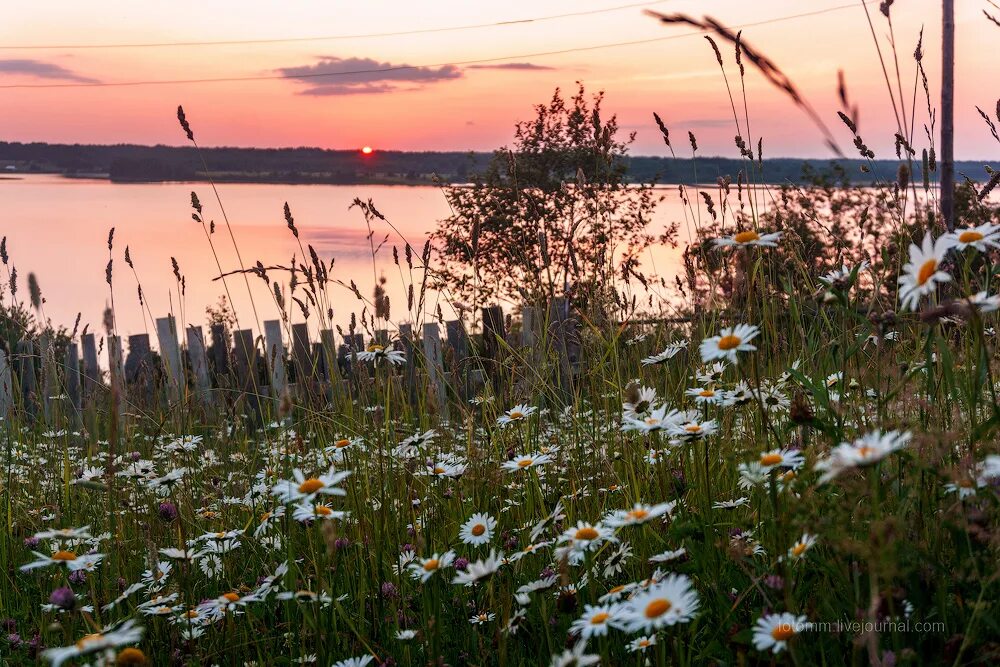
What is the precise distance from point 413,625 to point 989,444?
116 centimetres

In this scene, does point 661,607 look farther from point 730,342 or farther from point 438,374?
point 438,374

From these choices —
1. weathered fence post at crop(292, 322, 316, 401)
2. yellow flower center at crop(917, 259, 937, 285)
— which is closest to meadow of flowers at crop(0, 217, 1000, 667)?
yellow flower center at crop(917, 259, 937, 285)

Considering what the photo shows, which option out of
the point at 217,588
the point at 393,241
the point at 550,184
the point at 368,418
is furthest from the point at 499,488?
the point at 550,184

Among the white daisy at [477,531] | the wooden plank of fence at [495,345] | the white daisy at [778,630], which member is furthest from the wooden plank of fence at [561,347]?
the white daisy at [778,630]

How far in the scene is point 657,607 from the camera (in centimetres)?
105

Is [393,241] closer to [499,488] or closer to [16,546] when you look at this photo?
[499,488]

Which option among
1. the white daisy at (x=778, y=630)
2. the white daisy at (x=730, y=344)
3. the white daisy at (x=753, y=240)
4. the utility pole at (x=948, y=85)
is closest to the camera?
the white daisy at (x=778, y=630)

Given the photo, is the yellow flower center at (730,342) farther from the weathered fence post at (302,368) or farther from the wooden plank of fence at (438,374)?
the weathered fence post at (302,368)

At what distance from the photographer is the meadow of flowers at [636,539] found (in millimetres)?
→ 1159

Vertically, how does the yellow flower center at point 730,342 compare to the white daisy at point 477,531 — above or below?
above

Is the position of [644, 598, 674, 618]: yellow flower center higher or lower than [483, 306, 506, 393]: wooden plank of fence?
higher

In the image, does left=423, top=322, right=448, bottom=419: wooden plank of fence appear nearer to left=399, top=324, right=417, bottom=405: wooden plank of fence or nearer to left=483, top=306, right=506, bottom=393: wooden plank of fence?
left=399, top=324, right=417, bottom=405: wooden plank of fence

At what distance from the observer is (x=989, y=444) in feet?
4.54

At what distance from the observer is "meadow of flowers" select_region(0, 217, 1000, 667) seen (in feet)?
3.80
